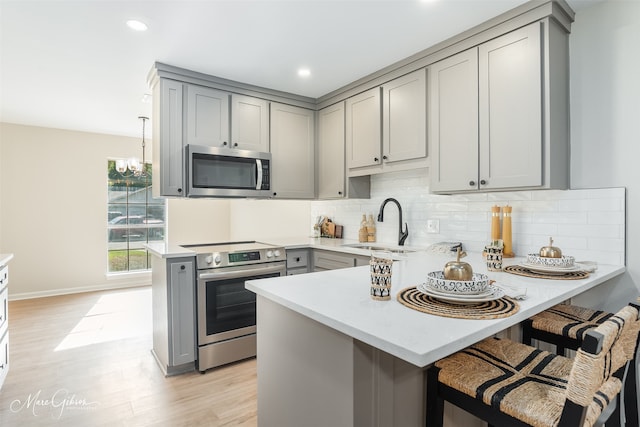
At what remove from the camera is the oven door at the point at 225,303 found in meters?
2.57

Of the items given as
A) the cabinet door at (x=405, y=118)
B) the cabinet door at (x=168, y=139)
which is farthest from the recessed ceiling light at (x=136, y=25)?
the cabinet door at (x=405, y=118)

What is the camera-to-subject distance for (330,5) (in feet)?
6.37

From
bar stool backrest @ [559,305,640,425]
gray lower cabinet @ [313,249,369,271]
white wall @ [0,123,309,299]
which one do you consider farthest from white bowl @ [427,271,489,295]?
white wall @ [0,123,309,299]

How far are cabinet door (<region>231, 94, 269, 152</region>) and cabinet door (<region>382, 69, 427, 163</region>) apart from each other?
1.12 metres

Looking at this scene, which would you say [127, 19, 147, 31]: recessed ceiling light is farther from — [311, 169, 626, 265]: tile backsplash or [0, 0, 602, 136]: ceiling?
[311, 169, 626, 265]: tile backsplash

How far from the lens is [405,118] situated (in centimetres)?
265

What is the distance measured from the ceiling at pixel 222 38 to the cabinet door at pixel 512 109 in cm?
23

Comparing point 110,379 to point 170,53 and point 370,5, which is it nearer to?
point 170,53

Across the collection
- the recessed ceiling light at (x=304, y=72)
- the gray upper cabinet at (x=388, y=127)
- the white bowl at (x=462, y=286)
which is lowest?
the white bowl at (x=462, y=286)

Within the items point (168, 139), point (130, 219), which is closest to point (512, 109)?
point (168, 139)

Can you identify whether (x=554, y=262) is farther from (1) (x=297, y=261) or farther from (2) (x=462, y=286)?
(1) (x=297, y=261)

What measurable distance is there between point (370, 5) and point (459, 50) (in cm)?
72

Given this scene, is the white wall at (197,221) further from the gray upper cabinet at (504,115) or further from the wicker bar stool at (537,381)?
the wicker bar stool at (537,381)

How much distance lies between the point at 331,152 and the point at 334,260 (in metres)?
1.12
